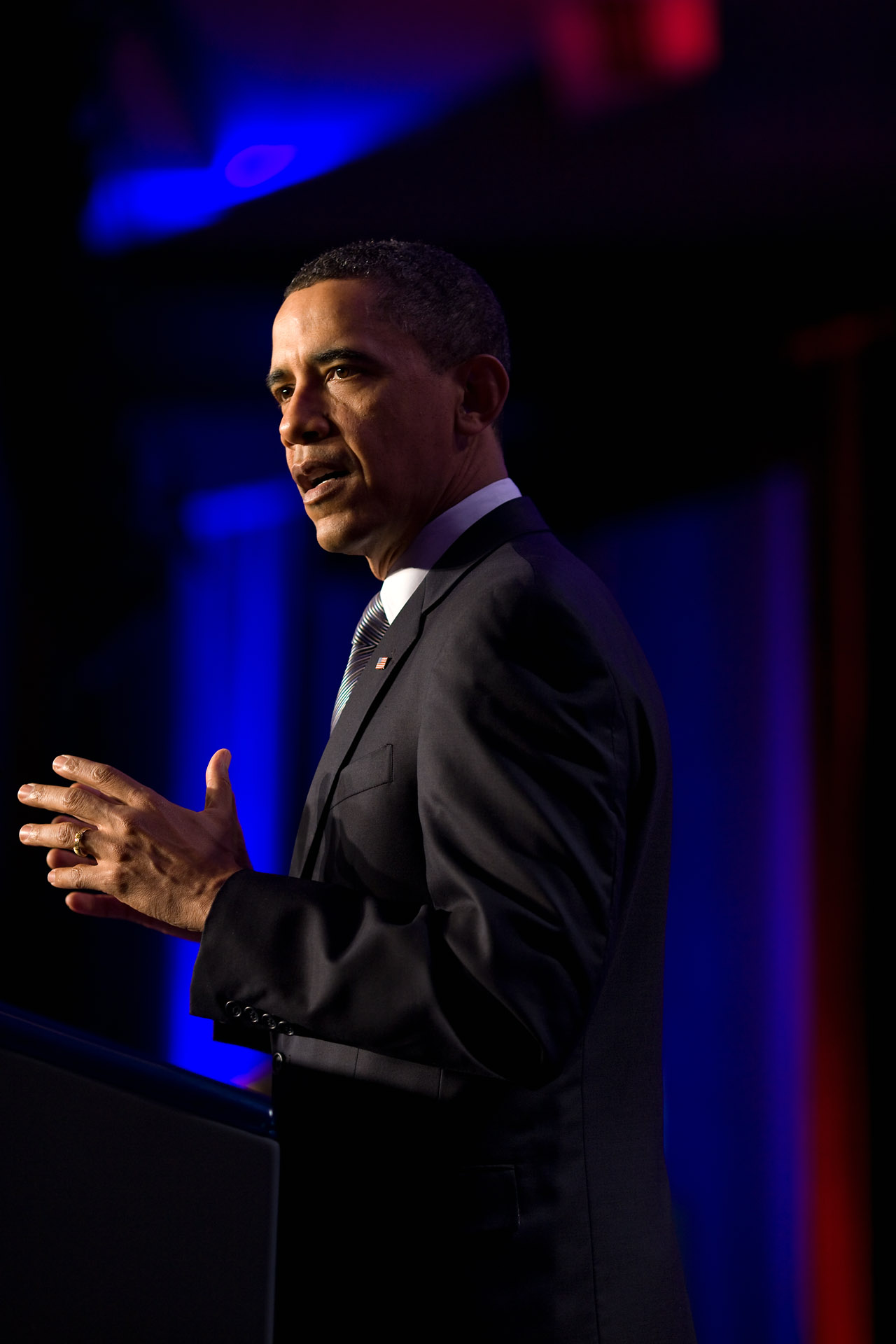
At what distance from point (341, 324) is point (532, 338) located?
3.68 feet

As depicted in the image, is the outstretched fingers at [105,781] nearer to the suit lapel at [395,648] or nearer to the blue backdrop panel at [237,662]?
the suit lapel at [395,648]

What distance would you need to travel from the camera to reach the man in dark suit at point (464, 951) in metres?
0.76

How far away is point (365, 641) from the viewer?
116 cm

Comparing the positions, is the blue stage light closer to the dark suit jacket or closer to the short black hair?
the short black hair

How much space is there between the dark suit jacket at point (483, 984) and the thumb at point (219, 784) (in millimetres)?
82

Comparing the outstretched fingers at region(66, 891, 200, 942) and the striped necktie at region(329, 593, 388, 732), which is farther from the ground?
the striped necktie at region(329, 593, 388, 732)

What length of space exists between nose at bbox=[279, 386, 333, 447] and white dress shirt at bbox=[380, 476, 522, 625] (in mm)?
144

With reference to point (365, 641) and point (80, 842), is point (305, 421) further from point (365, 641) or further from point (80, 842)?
point (80, 842)

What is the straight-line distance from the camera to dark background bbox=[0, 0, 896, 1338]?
6.38 ft

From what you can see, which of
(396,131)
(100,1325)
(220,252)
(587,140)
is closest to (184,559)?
(220,252)

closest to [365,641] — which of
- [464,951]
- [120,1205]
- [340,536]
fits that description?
[340,536]

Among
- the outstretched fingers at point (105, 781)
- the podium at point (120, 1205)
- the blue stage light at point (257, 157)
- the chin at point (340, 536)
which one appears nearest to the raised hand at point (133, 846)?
the outstretched fingers at point (105, 781)

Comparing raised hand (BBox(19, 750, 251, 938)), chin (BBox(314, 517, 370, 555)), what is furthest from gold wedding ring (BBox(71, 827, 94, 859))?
chin (BBox(314, 517, 370, 555))

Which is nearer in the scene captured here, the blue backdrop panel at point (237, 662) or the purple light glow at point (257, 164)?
the purple light glow at point (257, 164)
